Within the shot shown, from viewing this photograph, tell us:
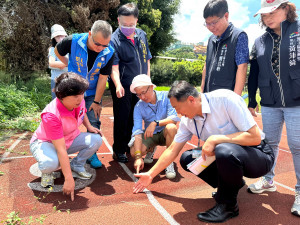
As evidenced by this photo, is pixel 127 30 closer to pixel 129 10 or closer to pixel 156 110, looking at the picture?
pixel 129 10

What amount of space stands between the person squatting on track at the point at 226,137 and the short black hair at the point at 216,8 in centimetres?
95

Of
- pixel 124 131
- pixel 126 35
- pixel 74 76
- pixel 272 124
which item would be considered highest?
pixel 126 35

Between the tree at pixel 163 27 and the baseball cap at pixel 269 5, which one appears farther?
the tree at pixel 163 27

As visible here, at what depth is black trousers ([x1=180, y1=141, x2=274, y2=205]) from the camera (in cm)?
222

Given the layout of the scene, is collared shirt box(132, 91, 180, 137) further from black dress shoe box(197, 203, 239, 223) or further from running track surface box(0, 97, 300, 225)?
black dress shoe box(197, 203, 239, 223)

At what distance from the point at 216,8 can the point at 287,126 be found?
1.41m

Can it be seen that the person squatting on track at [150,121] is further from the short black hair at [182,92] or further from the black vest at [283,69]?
the black vest at [283,69]

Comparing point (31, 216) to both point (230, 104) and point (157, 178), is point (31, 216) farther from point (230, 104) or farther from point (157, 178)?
point (230, 104)

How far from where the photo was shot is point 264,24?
8.91 feet

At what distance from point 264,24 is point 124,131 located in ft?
7.46

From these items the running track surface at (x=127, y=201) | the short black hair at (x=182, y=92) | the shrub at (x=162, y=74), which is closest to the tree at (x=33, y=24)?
the running track surface at (x=127, y=201)

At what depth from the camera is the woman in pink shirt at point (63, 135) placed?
101 inches

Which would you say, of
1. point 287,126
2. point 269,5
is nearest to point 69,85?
point 269,5

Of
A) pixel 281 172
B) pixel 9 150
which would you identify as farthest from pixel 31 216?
pixel 281 172
